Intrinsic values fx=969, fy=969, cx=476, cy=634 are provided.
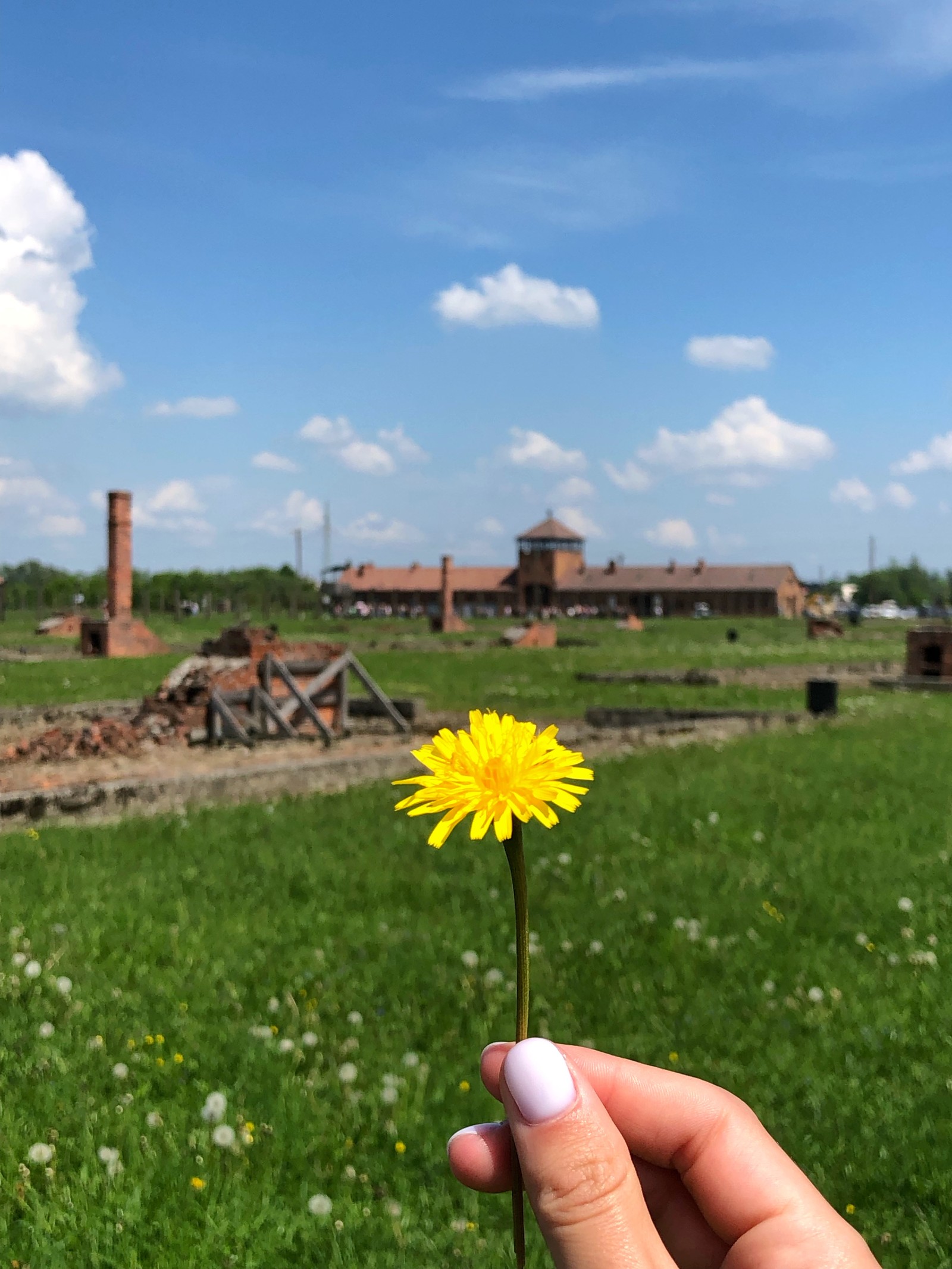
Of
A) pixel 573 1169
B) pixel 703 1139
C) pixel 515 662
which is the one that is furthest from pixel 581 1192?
pixel 515 662

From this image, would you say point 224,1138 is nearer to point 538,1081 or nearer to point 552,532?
point 538,1081

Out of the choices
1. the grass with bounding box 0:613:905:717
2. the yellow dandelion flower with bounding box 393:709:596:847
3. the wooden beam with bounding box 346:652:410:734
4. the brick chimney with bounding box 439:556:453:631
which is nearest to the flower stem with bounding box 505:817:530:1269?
the yellow dandelion flower with bounding box 393:709:596:847

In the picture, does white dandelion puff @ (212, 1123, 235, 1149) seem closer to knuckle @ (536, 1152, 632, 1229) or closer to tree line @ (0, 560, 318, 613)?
knuckle @ (536, 1152, 632, 1229)

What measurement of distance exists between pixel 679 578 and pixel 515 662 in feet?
217

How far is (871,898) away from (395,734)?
9262 mm

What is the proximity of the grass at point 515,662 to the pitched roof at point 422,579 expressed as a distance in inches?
1538

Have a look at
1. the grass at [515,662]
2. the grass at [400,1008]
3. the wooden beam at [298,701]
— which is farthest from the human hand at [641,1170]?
the grass at [515,662]

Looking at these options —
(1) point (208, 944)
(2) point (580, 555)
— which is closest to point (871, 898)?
(1) point (208, 944)

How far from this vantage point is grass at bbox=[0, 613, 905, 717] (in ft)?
65.9

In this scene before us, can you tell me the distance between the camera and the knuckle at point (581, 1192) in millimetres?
1104

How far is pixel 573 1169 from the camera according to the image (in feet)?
3.66

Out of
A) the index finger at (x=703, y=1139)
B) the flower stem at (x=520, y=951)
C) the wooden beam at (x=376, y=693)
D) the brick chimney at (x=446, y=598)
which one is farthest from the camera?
the brick chimney at (x=446, y=598)

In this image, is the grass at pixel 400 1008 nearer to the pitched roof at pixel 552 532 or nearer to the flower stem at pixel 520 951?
the flower stem at pixel 520 951

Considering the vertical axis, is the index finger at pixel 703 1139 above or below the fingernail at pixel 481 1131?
below
